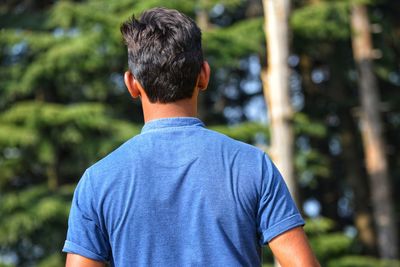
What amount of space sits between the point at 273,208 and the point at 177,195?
221 mm

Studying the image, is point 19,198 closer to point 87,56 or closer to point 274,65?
point 87,56

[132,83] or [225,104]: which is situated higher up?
[132,83]

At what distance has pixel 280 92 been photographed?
1290 centimetres

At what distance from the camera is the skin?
2340 millimetres

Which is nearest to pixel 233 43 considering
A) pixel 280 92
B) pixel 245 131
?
pixel 245 131

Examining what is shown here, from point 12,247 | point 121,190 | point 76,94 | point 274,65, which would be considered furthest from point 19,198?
point 121,190

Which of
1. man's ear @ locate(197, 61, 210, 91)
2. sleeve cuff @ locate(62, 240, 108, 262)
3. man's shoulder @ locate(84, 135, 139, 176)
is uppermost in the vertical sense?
man's ear @ locate(197, 61, 210, 91)

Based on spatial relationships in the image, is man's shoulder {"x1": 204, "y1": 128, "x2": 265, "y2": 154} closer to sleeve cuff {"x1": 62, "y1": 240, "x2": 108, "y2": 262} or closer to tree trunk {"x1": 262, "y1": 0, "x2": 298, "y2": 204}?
sleeve cuff {"x1": 62, "y1": 240, "x2": 108, "y2": 262}

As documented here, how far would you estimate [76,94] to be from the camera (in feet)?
61.7

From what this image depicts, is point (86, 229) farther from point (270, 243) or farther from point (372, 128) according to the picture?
point (372, 128)

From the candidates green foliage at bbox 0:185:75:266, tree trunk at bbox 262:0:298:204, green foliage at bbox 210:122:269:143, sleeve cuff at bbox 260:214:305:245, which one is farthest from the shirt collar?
green foliage at bbox 0:185:75:266

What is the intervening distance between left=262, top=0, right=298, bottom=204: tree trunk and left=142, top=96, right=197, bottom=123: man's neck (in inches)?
403

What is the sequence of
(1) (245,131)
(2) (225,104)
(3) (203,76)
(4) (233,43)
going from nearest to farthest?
(3) (203,76) < (1) (245,131) < (4) (233,43) < (2) (225,104)

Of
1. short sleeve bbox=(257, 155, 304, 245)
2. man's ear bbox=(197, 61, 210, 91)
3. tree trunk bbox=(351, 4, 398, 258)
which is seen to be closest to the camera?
short sleeve bbox=(257, 155, 304, 245)
